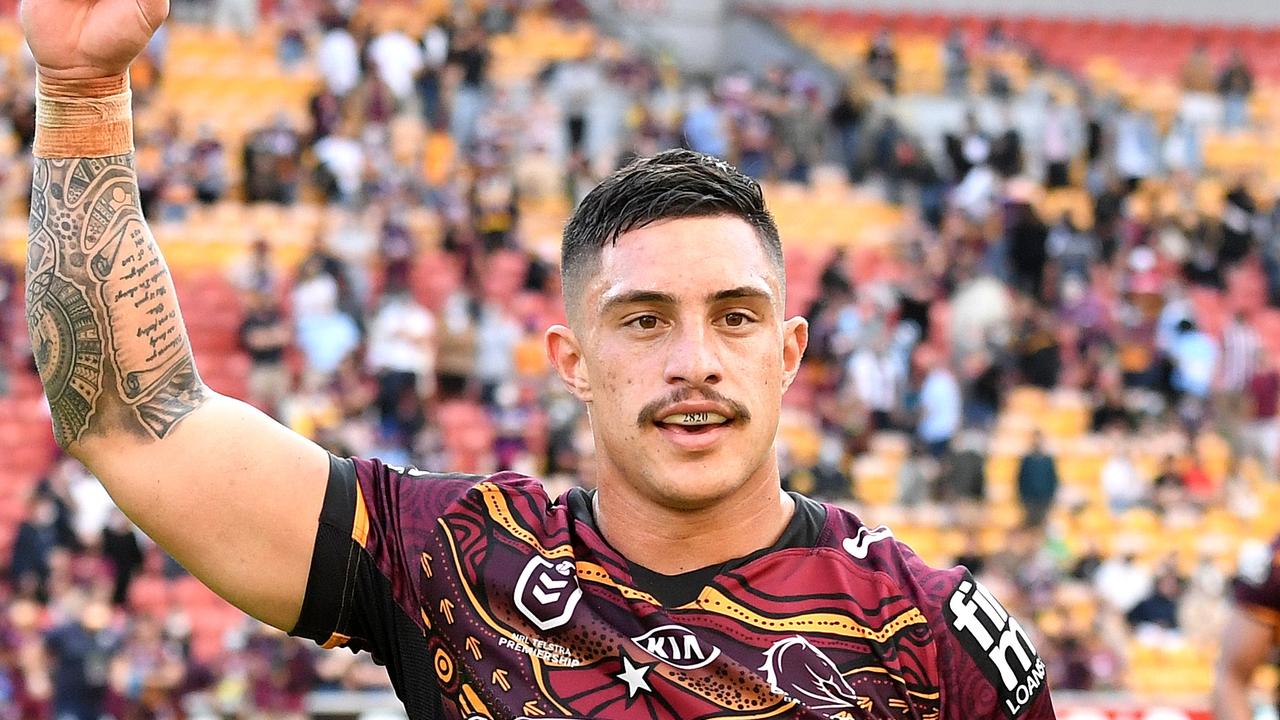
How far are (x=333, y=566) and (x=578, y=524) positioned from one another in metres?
0.38

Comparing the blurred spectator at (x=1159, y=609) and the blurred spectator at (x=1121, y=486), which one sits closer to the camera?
the blurred spectator at (x=1159, y=609)

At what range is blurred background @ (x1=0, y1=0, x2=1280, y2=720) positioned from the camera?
14.0 meters

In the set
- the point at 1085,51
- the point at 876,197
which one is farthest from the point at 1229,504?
the point at 1085,51

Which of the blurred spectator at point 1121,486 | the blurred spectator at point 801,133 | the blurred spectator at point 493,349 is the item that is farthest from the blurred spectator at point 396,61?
the blurred spectator at point 1121,486

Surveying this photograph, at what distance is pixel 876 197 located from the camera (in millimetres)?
21250

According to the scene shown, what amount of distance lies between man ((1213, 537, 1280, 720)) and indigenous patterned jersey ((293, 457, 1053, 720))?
100 inches

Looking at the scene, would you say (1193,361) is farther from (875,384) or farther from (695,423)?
(695,423)

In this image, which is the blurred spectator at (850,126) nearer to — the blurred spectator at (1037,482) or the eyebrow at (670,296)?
the blurred spectator at (1037,482)

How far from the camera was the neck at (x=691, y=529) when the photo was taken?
3131mm

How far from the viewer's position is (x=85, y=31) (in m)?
2.92

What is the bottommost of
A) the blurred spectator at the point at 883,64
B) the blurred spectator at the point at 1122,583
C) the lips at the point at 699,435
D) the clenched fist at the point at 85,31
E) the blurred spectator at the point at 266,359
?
the lips at the point at 699,435

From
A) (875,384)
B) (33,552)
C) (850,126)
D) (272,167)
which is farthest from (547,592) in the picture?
(850,126)

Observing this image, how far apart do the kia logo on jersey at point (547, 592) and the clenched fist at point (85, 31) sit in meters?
0.94

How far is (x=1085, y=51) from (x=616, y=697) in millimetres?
26886
